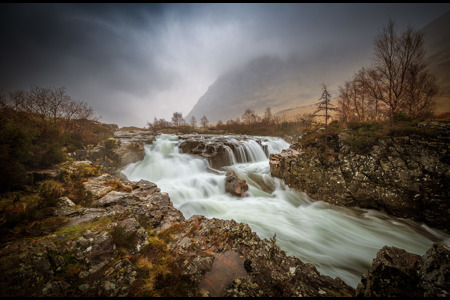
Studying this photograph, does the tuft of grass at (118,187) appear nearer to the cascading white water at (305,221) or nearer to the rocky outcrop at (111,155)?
the cascading white water at (305,221)

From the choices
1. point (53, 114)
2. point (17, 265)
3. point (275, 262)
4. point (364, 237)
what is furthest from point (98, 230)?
point (53, 114)

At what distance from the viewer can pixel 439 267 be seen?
2162mm

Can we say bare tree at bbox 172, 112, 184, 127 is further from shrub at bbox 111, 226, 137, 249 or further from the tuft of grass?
shrub at bbox 111, 226, 137, 249

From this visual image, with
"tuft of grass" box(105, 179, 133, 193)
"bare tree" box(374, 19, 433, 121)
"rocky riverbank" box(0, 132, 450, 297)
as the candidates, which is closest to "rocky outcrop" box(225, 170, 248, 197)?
"rocky riverbank" box(0, 132, 450, 297)

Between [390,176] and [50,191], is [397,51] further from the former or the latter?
[50,191]

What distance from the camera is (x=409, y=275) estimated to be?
8.14ft

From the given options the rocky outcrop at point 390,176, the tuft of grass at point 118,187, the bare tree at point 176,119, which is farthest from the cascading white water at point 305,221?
the bare tree at point 176,119

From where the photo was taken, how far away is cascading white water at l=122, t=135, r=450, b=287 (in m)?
5.87

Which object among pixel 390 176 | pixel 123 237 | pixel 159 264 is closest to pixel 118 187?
pixel 123 237

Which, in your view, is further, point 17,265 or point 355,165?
point 355,165

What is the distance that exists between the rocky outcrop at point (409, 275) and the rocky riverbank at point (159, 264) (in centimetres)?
1

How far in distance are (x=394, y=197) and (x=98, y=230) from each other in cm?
1200

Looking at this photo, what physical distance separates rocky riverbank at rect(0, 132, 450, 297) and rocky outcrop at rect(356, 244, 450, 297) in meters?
0.01

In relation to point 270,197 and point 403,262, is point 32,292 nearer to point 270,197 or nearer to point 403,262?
point 403,262
